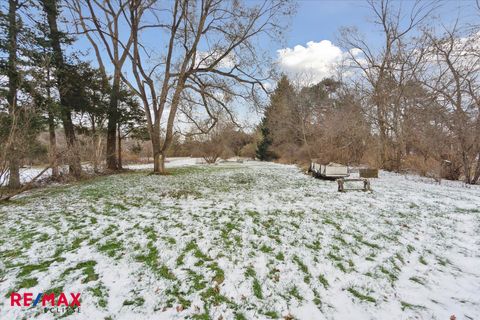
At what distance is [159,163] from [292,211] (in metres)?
8.58

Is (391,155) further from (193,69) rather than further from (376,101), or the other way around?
(193,69)

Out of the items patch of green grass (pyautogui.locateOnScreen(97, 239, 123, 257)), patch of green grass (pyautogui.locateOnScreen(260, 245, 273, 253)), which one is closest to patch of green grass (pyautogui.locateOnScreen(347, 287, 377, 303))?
patch of green grass (pyautogui.locateOnScreen(260, 245, 273, 253))

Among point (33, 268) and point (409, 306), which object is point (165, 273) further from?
point (409, 306)

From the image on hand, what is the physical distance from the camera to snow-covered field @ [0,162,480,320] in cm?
233

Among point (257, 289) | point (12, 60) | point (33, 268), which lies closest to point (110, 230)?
point (33, 268)

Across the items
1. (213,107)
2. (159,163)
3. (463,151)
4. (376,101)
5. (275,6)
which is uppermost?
(275,6)

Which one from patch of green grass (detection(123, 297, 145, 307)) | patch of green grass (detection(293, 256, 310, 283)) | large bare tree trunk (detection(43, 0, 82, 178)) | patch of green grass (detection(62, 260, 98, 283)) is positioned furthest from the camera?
large bare tree trunk (detection(43, 0, 82, 178))

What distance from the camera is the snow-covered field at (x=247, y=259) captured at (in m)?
2.33

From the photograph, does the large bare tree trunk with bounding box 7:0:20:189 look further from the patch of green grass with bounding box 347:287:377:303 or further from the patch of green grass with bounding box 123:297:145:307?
the patch of green grass with bounding box 347:287:377:303

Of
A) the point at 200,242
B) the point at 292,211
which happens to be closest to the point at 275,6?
the point at 292,211

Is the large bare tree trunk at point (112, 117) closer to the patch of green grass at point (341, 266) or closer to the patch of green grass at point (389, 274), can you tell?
the patch of green grass at point (341, 266)

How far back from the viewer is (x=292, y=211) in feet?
16.4

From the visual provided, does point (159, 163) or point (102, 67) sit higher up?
point (102, 67)

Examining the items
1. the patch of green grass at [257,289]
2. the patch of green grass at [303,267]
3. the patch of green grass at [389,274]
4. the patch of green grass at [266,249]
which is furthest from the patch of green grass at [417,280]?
the patch of green grass at [257,289]
